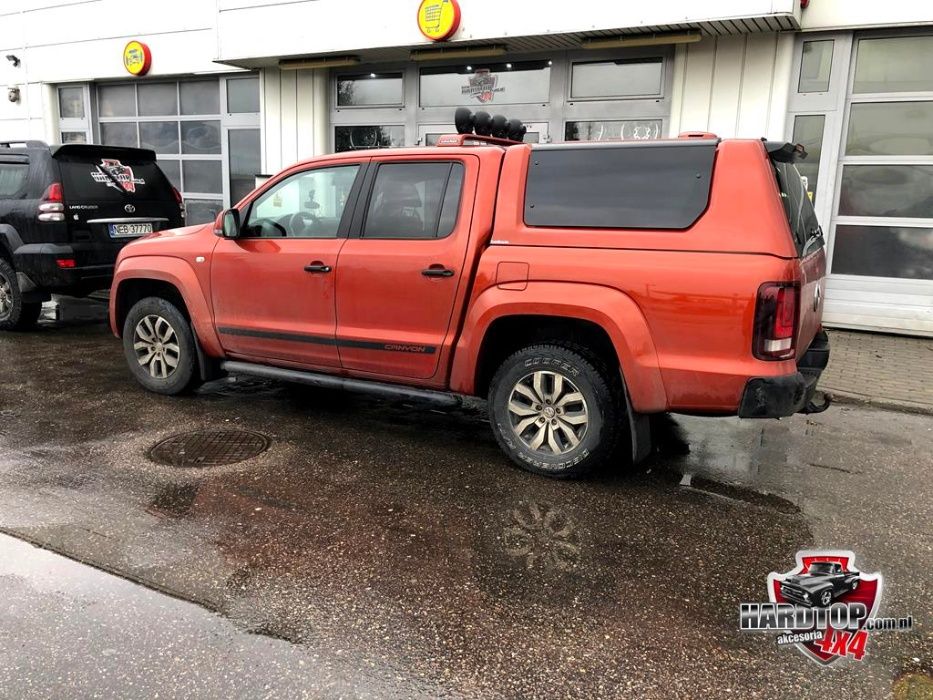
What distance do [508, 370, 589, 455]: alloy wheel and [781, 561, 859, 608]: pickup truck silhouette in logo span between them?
133cm

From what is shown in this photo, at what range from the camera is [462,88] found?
10.6 metres

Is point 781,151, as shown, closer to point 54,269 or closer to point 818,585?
point 818,585

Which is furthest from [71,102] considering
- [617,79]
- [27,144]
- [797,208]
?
[797,208]

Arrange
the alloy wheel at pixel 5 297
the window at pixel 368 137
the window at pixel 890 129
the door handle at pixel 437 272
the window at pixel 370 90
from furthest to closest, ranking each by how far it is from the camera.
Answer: the window at pixel 368 137, the window at pixel 370 90, the window at pixel 890 129, the alloy wheel at pixel 5 297, the door handle at pixel 437 272

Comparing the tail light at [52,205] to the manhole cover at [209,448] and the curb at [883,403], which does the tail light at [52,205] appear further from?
the curb at [883,403]

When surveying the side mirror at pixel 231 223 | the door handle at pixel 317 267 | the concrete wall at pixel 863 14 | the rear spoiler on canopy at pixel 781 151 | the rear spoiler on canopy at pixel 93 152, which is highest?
the concrete wall at pixel 863 14

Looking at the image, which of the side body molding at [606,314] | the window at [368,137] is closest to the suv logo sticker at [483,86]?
the window at [368,137]

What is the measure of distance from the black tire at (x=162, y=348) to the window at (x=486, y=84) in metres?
6.20

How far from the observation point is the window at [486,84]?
10.1 m

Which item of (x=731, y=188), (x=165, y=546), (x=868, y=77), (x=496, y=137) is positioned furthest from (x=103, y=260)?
(x=868, y=77)

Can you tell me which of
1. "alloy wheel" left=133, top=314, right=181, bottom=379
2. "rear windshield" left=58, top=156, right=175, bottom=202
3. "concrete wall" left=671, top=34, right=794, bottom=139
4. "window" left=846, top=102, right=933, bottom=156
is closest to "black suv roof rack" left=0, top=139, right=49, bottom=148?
"rear windshield" left=58, top=156, right=175, bottom=202

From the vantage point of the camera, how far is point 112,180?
824cm

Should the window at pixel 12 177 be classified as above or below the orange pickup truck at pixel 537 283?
above

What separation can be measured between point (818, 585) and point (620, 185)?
219 centimetres
